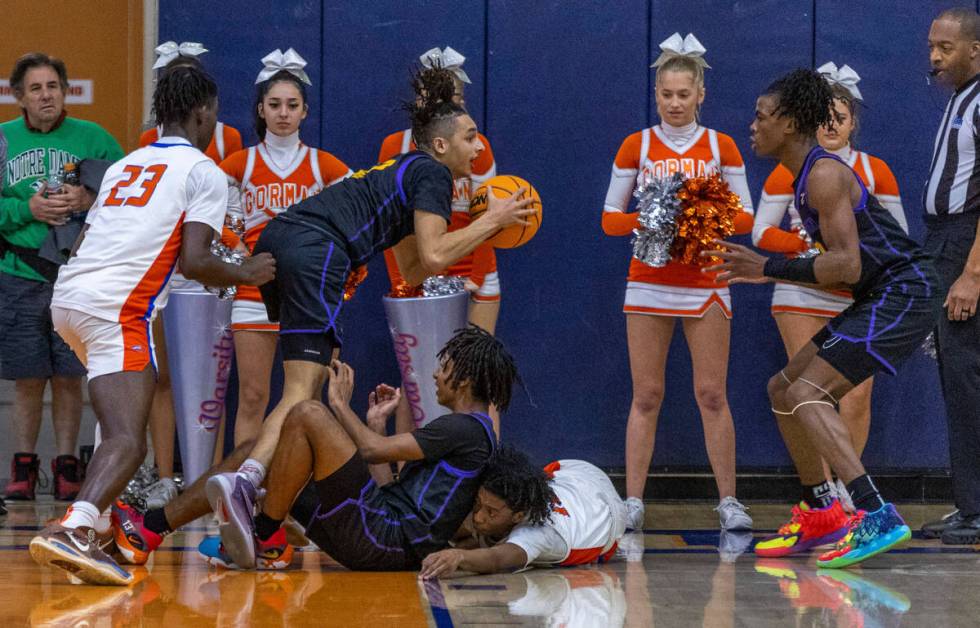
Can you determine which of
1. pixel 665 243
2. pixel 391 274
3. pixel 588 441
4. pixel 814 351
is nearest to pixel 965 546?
pixel 814 351

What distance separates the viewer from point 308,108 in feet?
23.1

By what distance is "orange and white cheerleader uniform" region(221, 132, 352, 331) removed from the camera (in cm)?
670

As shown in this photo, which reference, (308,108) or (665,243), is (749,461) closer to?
(665,243)

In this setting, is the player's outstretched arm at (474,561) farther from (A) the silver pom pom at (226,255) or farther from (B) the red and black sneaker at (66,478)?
(B) the red and black sneaker at (66,478)

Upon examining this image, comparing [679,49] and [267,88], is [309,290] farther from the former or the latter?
[679,49]

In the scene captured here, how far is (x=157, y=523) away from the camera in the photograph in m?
4.86

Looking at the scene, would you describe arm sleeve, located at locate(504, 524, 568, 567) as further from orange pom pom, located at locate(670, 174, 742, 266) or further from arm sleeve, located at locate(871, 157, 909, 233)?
arm sleeve, located at locate(871, 157, 909, 233)

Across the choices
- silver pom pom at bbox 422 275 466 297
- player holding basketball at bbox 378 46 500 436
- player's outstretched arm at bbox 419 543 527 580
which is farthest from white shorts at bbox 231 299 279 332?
player's outstretched arm at bbox 419 543 527 580

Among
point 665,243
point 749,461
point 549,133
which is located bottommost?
point 749,461

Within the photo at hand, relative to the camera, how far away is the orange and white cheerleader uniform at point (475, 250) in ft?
22.0

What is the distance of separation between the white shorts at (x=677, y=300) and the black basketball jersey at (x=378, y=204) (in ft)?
5.40

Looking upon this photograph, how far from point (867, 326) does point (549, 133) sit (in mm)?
2769

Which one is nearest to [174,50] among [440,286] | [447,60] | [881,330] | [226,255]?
[226,255]

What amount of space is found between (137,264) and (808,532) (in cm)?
280
